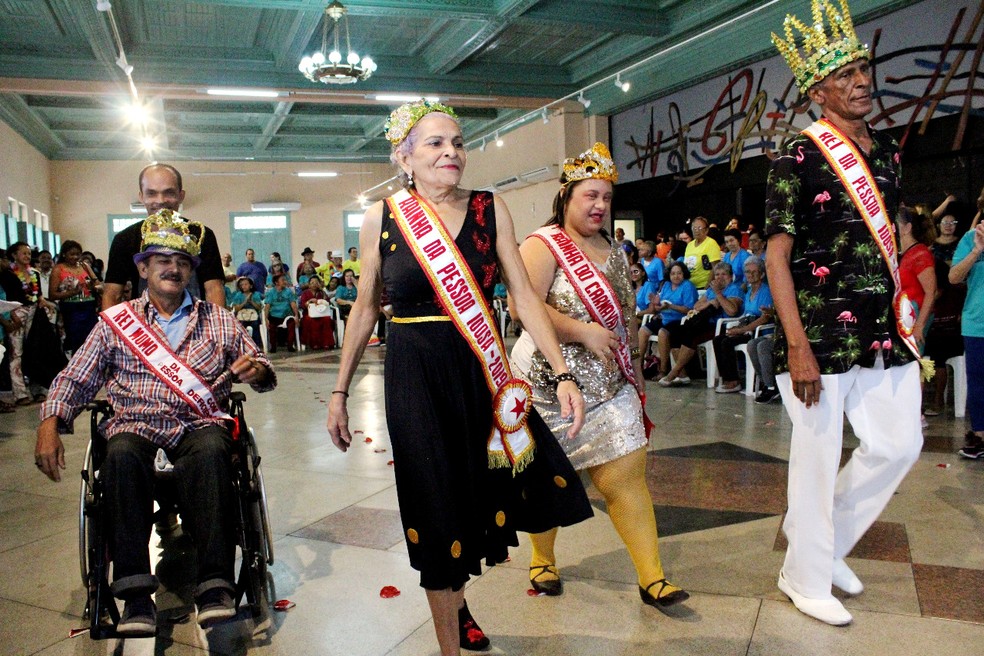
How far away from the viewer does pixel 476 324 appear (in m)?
1.78

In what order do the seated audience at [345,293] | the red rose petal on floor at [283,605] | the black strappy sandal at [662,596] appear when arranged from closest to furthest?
the black strappy sandal at [662,596] → the red rose petal on floor at [283,605] → the seated audience at [345,293]

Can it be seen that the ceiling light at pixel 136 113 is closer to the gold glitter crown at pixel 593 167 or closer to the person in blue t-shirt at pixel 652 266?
the person in blue t-shirt at pixel 652 266

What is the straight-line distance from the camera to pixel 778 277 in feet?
6.93

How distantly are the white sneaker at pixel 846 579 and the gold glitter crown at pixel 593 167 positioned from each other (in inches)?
49.8

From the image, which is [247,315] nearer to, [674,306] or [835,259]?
[674,306]

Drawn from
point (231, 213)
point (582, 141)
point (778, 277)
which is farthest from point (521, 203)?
point (778, 277)

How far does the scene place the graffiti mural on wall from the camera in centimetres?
665

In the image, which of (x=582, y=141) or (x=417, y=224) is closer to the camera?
(x=417, y=224)

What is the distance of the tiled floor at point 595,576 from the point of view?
2021mm

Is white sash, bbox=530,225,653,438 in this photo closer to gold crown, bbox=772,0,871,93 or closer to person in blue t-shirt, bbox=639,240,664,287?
gold crown, bbox=772,0,871,93

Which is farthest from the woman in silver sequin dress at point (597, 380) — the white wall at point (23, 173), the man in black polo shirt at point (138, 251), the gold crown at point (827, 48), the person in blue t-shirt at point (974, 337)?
the white wall at point (23, 173)

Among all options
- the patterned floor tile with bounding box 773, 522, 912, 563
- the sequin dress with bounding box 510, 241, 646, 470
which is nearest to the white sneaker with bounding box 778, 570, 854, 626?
the patterned floor tile with bounding box 773, 522, 912, 563

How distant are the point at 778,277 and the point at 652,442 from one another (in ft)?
7.80

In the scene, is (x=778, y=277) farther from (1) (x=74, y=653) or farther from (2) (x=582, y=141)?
(2) (x=582, y=141)
